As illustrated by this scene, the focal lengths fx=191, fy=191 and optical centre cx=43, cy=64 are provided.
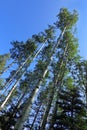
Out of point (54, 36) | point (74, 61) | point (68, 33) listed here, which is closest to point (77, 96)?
point (74, 61)

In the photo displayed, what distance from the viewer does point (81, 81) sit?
19.1 meters

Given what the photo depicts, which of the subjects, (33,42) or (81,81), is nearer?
(81,81)

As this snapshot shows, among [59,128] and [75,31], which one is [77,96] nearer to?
[59,128]

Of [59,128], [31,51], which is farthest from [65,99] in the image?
[31,51]

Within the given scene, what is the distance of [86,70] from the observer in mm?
19328

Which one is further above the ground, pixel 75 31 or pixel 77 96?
pixel 75 31

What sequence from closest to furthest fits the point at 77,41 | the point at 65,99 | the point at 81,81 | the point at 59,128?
the point at 59,128 → the point at 65,99 → the point at 81,81 → the point at 77,41

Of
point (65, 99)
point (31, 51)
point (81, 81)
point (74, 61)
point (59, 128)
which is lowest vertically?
point (59, 128)

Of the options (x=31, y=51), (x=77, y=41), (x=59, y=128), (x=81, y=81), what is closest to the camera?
(x=59, y=128)

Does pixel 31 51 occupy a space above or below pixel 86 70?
above

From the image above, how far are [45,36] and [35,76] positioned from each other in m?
5.55

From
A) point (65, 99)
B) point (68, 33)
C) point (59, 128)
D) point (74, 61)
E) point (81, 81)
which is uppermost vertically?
point (68, 33)

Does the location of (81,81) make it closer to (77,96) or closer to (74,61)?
(74,61)

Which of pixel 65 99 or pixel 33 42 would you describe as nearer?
pixel 65 99
